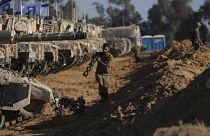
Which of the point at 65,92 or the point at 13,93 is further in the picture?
the point at 65,92

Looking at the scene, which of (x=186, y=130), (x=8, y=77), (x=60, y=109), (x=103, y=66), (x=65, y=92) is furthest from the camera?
(x=65, y=92)

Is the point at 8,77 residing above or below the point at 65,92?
above

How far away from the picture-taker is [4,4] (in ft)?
105

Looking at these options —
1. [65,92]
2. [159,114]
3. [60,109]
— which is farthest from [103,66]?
[65,92]

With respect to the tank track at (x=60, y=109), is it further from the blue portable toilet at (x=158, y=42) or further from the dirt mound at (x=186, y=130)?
the blue portable toilet at (x=158, y=42)

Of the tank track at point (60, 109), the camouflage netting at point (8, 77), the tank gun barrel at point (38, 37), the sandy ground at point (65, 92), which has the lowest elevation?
the sandy ground at point (65, 92)

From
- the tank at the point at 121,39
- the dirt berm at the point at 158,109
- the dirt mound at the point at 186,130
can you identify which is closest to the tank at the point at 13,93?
the dirt berm at the point at 158,109

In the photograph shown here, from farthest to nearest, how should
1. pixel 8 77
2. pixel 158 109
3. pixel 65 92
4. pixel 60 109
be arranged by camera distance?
pixel 65 92 < pixel 60 109 < pixel 8 77 < pixel 158 109

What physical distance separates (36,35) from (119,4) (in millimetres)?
97535

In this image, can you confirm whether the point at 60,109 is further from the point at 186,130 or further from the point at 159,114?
the point at 186,130

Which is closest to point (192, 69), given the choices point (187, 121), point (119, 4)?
point (187, 121)

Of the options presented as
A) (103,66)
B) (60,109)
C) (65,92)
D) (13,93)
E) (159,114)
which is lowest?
(65,92)

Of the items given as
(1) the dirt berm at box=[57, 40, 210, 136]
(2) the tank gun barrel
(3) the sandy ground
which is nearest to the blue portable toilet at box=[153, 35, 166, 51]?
(3) the sandy ground

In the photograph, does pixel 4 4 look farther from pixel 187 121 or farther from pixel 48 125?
pixel 187 121
